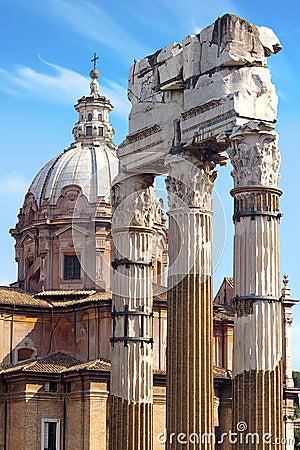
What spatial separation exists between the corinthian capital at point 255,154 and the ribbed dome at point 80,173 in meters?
30.6

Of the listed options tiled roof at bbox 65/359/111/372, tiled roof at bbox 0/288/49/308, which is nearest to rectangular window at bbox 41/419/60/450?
tiled roof at bbox 65/359/111/372

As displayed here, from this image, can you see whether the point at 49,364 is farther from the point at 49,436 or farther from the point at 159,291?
the point at 159,291

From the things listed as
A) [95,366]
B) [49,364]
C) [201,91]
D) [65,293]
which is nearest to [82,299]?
[65,293]

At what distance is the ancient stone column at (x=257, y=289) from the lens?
2178 centimetres

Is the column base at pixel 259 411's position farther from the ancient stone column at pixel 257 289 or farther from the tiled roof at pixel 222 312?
the tiled roof at pixel 222 312

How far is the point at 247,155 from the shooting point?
22.6m

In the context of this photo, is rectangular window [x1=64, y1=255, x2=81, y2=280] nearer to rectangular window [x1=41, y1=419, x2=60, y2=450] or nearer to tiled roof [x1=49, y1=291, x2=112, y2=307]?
tiled roof [x1=49, y1=291, x2=112, y2=307]

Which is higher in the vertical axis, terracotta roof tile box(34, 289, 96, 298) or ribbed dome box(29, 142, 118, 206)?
ribbed dome box(29, 142, 118, 206)

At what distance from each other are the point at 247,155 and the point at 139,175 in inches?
163

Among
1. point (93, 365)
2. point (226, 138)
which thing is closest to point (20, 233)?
point (93, 365)

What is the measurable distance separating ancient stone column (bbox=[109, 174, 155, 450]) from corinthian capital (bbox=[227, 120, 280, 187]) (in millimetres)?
3955

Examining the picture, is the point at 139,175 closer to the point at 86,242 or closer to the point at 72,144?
the point at 86,242

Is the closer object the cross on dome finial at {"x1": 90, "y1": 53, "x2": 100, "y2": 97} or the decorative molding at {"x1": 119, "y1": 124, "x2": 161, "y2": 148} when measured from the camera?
the decorative molding at {"x1": 119, "y1": 124, "x2": 161, "y2": 148}

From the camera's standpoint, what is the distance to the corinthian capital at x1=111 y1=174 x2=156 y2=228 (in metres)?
26.2
